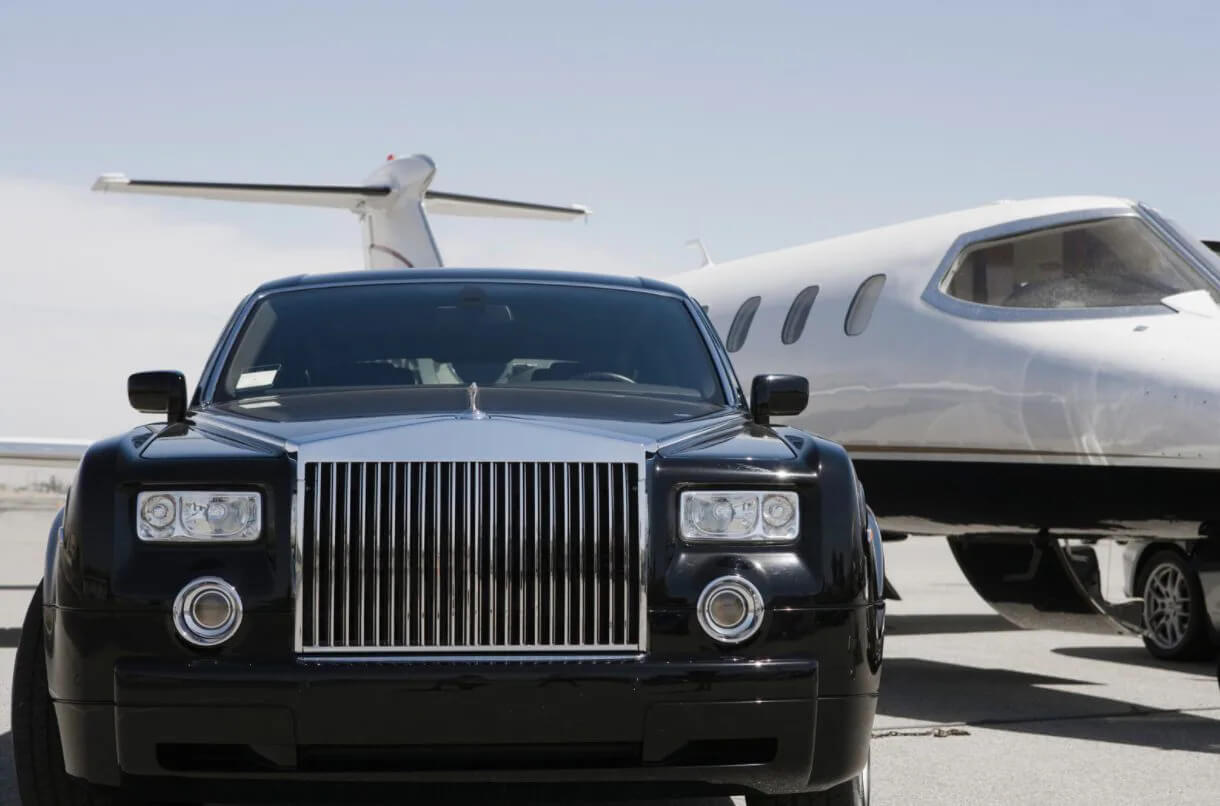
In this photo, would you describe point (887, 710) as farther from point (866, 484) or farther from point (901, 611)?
point (901, 611)

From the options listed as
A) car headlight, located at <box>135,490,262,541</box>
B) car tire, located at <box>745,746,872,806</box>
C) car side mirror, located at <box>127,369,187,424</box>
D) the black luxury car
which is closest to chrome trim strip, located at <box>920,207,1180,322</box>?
car tire, located at <box>745,746,872,806</box>

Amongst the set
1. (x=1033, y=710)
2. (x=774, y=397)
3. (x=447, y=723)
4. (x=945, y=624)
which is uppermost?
(x=774, y=397)

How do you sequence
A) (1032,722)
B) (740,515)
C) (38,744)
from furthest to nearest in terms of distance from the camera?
(1032,722), (38,744), (740,515)

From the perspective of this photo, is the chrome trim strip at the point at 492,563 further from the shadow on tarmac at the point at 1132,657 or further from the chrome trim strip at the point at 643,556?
the shadow on tarmac at the point at 1132,657

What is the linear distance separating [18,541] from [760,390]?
132 feet

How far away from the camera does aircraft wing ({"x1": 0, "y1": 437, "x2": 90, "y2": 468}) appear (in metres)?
16.5

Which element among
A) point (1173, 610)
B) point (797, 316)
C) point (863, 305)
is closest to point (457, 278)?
point (863, 305)

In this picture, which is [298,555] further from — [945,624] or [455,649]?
[945,624]

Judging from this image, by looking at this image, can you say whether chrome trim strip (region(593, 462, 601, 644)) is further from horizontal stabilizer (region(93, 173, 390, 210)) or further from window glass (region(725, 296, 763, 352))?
horizontal stabilizer (region(93, 173, 390, 210))

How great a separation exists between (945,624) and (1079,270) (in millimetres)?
6783

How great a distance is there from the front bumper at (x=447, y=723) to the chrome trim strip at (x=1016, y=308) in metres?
6.02

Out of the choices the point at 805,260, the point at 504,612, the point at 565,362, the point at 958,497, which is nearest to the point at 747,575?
the point at 504,612

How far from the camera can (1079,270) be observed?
9.93 m

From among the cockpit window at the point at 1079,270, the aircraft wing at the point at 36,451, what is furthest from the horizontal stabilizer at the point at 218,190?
the cockpit window at the point at 1079,270
